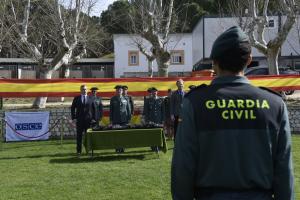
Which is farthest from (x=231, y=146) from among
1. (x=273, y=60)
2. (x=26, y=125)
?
(x=273, y=60)

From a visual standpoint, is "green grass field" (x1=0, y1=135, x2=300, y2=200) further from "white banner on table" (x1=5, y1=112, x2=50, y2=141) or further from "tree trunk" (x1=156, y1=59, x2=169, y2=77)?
"tree trunk" (x1=156, y1=59, x2=169, y2=77)

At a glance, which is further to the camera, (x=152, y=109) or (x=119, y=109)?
(x=152, y=109)

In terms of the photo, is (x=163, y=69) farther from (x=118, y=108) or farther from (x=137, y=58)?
(x=137, y=58)

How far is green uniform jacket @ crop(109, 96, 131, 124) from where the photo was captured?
14.9 m

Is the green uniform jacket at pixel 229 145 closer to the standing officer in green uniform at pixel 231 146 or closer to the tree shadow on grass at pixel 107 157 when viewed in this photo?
the standing officer in green uniform at pixel 231 146

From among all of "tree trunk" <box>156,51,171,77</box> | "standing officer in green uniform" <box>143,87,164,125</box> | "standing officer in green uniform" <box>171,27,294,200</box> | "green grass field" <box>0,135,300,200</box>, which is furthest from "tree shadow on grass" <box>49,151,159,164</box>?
"tree trunk" <box>156,51,171,77</box>

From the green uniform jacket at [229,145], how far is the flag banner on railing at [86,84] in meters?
15.4

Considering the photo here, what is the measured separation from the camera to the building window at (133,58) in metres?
57.6

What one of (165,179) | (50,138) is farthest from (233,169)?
(50,138)

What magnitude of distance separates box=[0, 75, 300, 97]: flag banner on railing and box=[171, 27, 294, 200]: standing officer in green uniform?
50.4 ft

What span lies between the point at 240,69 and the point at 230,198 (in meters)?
0.72

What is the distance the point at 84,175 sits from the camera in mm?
10680

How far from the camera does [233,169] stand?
113 inches

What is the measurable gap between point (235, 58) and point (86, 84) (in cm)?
1575
